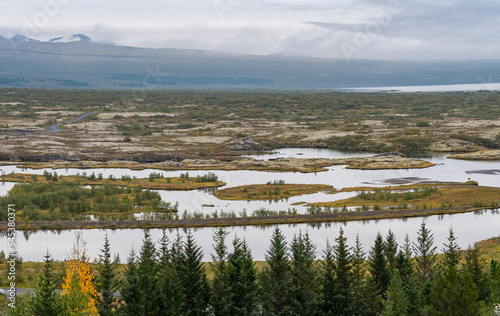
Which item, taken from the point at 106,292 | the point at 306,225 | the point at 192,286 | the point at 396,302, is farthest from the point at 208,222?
the point at 396,302

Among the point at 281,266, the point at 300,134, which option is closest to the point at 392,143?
the point at 300,134

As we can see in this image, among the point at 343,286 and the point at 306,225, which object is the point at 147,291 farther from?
the point at 306,225

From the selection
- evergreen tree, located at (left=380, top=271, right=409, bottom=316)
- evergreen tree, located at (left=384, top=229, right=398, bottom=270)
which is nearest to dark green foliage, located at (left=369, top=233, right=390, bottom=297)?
evergreen tree, located at (left=384, top=229, right=398, bottom=270)

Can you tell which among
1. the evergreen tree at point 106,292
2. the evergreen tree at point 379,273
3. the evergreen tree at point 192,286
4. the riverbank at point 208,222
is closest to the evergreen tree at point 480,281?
the evergreen tree at point 379,273

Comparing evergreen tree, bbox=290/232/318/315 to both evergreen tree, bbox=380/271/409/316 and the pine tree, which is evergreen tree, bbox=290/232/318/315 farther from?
the pine tree

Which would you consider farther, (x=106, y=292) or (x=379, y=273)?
(x=379, y=273)

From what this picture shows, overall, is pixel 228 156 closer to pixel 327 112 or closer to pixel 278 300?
pixel 278 300

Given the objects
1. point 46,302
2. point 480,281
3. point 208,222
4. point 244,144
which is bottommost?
point 480,281

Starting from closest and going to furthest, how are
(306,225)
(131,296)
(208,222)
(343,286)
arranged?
(131,296), (343,286), (306,225), (208,222)
